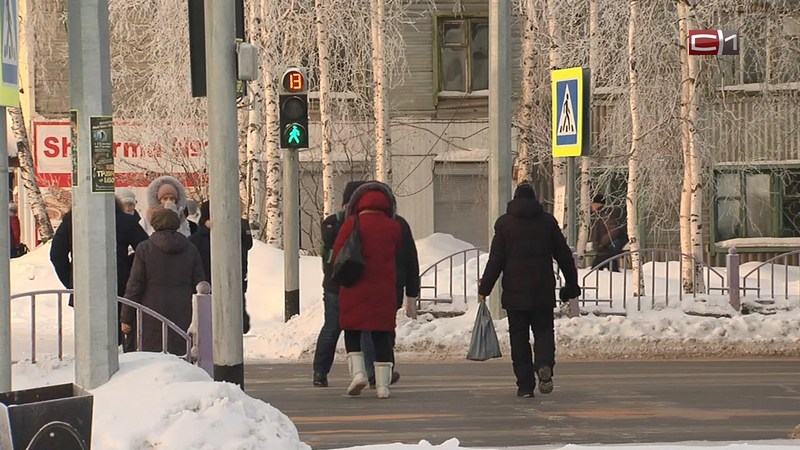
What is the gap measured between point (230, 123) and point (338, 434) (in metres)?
2.23

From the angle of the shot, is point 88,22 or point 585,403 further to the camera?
point 585,403

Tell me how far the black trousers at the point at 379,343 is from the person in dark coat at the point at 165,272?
4.26ft

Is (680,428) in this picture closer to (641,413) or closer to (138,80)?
(641,413)

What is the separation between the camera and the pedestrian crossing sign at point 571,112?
56.9 ft

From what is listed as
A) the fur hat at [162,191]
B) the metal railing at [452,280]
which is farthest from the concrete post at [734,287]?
the fur hat at [162,191]

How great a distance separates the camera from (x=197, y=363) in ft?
35.8

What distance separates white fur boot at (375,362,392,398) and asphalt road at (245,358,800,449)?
0.33 feet

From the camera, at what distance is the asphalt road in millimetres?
11031

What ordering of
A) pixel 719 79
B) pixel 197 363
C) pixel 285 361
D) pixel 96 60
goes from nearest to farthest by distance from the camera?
pixel 96 60 < pixel 197 363 < pixel 285 361 < pixel 719 79

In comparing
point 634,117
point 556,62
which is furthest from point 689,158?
point 556,62

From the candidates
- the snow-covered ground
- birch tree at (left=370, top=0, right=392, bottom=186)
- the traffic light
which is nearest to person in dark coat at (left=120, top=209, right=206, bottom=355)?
the snow-covered ground

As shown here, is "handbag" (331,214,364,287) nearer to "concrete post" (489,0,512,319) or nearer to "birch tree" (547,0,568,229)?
"concrete post" (489,0,512,319)

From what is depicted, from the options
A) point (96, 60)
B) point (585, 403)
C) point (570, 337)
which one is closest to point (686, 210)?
point (570, 337)

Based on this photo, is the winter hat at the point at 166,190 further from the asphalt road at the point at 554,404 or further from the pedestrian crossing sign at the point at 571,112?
the pedestrian crossing sign at the point at 571,112
